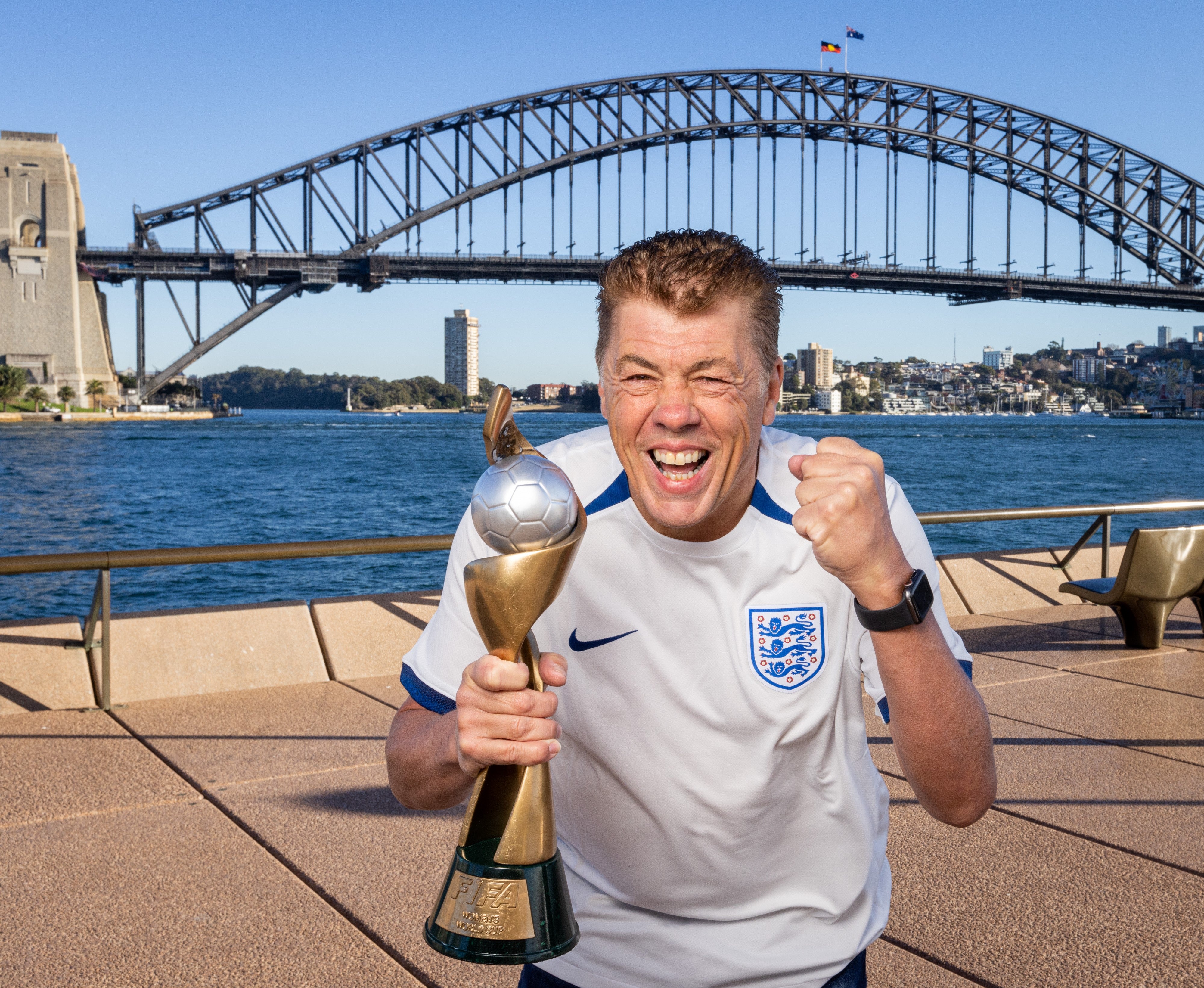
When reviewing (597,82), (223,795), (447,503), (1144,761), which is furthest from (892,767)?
(597,82)

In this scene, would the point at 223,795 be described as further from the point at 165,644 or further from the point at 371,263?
the point at 371,263

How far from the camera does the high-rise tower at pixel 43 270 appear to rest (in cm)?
7125

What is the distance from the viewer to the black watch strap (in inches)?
50.1

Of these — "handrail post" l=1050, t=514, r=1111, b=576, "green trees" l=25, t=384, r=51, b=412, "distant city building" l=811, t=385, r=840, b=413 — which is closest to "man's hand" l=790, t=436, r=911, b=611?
"handrail post" l=1050, t=514, r=1111, b=576

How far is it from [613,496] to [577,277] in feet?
181

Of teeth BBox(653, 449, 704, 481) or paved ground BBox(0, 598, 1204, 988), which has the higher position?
teeth BBox(653, 449, 704, 481)

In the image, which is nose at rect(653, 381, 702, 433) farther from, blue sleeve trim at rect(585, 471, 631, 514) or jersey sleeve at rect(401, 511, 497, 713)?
jersey sleeve at rect(401, 511, 497, 713)

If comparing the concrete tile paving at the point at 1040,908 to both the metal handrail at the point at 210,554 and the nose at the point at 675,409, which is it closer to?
the nose at the point at 675,409

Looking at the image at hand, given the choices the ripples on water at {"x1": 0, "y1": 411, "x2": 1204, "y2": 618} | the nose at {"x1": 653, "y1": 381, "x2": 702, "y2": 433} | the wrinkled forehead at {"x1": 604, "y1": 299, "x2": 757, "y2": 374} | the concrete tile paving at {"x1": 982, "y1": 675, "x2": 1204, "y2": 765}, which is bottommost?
the ripples on water at {"x1": 0, "y1": 411, "x2": 1204, "y2": 618}

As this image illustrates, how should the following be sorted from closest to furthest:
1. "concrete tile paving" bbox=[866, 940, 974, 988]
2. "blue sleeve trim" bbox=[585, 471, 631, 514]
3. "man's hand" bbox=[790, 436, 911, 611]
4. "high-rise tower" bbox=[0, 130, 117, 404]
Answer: "man's hand" bbox=[790, 436, 911, 611] → "blue sleeve trim" bbox=[585, 471, 631, 514] → "concrete tile paving" bbox=[866, 940, 974, 988] → "high-rise tower" bbox=[0, 130, 117, 404]

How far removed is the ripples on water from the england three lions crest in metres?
13.1

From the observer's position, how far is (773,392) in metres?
1.54

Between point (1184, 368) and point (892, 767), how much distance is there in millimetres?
127360

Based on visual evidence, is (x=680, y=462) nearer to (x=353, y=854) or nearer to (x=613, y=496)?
(x=613, y=496)
